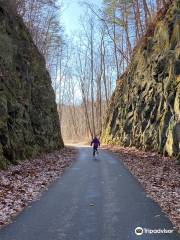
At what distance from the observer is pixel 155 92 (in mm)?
25312

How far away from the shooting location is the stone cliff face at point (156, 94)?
2048cm

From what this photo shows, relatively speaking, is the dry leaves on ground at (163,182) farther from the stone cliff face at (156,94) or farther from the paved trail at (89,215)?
the stone cliff face at (156,94)

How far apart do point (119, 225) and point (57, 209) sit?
85.6 inches

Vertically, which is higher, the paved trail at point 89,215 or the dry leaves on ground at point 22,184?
the dry leaves on ground at point 22,184

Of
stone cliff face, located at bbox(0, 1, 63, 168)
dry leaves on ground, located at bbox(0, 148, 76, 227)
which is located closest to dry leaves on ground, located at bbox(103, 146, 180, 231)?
dry leaves on ground, located at bbox(0, 148, 76, 227)

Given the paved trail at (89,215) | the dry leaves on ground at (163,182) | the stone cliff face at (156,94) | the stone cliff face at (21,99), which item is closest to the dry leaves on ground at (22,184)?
the paved trail at (89,215)

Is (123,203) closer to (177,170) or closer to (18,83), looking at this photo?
(177,170)

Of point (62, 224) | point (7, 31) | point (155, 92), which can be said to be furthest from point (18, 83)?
point (62, 224)

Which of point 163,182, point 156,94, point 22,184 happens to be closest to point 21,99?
point 156,94

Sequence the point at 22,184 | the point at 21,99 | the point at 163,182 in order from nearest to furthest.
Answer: the point at 22,184 < the point at 163,182 < the point at 21,99

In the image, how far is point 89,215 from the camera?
345 inches

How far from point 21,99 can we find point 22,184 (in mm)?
10077

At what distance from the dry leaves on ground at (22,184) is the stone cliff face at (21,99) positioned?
3.09ft

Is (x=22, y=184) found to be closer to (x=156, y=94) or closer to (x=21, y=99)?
(x=21, y=99)
